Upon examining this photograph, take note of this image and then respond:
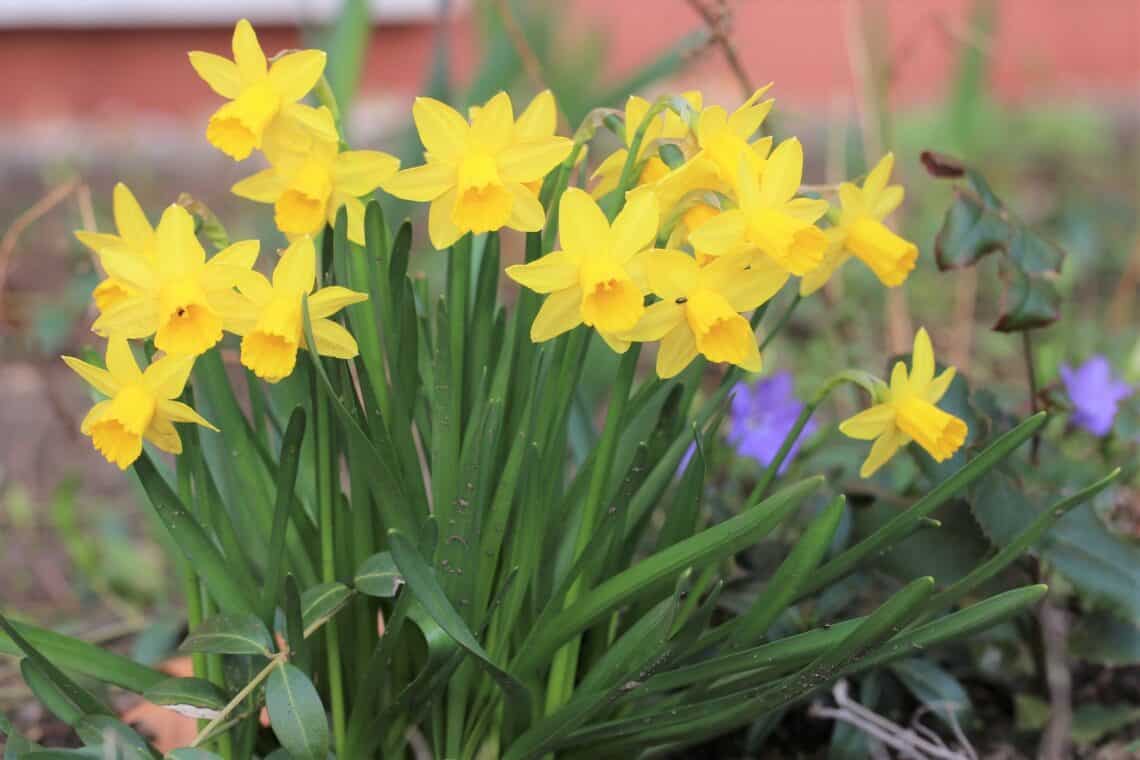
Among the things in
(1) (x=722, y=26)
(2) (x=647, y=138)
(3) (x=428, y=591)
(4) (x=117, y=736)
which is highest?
(1) (x=722, y=26)

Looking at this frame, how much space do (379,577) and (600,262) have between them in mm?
272

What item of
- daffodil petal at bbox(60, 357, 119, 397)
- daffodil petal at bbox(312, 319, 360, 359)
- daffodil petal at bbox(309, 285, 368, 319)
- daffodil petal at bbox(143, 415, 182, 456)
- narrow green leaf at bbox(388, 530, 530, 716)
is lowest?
narrow green leaf at bbox(388, 530, 530, 716)

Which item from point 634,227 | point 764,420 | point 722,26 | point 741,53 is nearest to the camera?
point 634,227

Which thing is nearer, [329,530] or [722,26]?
[329,530]

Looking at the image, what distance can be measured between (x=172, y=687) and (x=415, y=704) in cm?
17

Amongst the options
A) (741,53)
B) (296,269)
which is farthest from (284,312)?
(741,53)

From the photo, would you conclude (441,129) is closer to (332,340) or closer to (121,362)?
(332,340)

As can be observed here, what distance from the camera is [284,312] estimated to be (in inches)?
32.5

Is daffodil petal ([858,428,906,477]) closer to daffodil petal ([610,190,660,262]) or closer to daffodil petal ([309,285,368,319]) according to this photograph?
daffodil petal ([610,190,660,262])

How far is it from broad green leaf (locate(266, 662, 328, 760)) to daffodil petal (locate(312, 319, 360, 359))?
21cm

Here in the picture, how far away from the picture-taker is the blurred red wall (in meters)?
3.80

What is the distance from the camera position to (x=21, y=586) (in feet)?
6.42

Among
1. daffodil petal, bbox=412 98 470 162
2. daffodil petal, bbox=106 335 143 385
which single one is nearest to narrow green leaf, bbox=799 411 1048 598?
daffodil petal, bbox=412 98 470 162

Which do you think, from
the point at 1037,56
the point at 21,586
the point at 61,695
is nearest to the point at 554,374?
the point at 61,695
